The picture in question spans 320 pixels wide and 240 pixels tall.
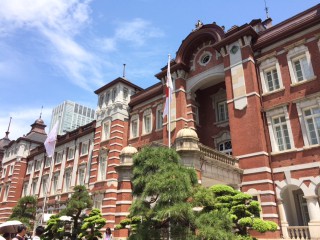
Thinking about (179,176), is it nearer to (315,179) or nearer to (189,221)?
(189,221)

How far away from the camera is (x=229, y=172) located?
1466 cm

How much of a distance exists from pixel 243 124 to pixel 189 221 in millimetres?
8815

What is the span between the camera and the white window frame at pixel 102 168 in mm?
24844

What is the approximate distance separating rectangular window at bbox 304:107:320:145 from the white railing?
415 centimetres

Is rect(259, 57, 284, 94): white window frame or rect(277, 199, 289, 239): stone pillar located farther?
rect(259, 57, 284, 94): white window frame

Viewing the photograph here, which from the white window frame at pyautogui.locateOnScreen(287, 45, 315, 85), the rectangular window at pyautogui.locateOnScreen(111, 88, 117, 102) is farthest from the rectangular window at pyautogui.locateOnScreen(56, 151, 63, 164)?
the white window frame at pyautogui.locateOnScreen(287, 45, 315, 85)

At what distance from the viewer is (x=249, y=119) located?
1598cm

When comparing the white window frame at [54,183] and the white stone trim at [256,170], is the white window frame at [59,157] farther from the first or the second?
the white stone trim at [256,170]

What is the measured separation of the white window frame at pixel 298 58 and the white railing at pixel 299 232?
7385 mm

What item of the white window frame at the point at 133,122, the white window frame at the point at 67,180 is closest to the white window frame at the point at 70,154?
the white window frame at the point at 67,180

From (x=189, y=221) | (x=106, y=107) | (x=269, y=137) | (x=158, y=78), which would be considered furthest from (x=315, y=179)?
(x=106, y=107)

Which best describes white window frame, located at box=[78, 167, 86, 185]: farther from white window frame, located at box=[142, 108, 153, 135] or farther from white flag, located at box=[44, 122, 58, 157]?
white window frame, located at box=[142, 108, 153, 135]

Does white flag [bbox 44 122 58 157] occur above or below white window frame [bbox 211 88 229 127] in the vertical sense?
below

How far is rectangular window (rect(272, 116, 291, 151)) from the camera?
15122 mm
